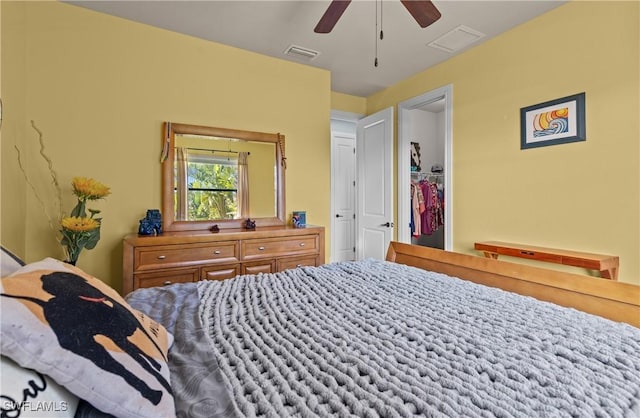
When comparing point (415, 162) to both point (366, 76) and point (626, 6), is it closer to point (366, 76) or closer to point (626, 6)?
point (366, 76)

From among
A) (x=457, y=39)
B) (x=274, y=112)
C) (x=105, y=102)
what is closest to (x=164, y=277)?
(x=105, y=102)

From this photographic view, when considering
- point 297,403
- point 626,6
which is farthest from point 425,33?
point 297,403

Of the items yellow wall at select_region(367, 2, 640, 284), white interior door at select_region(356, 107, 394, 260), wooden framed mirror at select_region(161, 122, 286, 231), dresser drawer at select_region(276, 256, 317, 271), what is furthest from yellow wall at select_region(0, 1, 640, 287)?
white interior door at select_region(356, 107, 394, 260)

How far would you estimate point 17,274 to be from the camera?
2.09ft

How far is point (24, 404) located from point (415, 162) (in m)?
4.85

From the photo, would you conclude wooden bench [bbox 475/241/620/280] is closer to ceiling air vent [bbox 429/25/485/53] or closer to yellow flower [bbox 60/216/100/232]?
ceiling air vent [bbox 429/25/485/53]

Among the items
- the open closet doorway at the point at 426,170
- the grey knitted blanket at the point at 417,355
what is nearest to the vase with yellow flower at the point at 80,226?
the grey knitted blanket at the point at 417,355

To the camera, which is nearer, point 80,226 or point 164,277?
point 80,226

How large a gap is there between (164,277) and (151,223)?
492 millimetres

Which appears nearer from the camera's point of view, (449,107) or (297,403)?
(297,403)

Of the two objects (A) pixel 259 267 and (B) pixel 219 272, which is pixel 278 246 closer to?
(A) pixel 259 267

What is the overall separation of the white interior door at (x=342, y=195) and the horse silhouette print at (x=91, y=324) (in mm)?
4477

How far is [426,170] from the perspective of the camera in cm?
516

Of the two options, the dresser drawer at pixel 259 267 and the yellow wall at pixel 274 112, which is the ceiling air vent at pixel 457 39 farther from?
the dresser drawer at pixel 259 267
